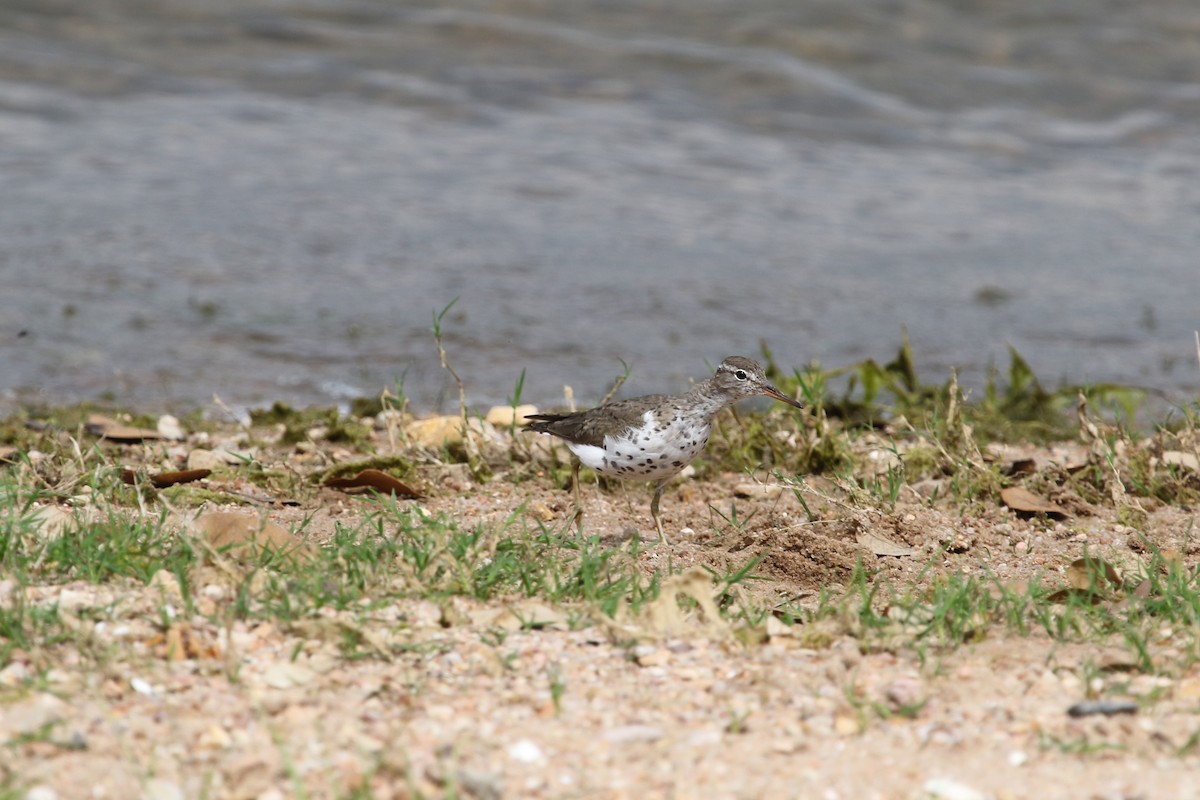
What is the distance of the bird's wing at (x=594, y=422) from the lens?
5.47m

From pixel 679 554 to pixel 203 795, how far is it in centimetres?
241

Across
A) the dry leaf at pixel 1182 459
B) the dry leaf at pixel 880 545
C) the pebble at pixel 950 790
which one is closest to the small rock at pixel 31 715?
the pebble at pixel 950 790

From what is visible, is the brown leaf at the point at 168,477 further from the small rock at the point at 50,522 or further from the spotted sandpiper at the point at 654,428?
the spotted sandpiper at the point at 654,428

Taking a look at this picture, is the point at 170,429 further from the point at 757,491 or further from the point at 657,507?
the point at 757,491

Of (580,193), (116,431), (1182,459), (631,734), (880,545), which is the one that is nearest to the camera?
(631,734)

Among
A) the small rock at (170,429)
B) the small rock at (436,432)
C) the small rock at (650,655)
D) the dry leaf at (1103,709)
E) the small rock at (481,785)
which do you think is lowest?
the small rock at (170,429)

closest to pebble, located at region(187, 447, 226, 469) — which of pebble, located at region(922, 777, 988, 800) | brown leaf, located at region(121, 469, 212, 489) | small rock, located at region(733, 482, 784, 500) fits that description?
brown leaf, located at region(121, 469, 212, 489)

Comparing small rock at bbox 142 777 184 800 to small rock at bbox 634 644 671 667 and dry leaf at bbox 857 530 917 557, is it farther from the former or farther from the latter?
dry leaf at bbox 857 530 917 557

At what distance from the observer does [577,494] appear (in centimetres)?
547

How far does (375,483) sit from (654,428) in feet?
3.79

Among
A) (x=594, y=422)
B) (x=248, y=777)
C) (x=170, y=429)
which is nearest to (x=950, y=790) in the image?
(x=248, y=777)

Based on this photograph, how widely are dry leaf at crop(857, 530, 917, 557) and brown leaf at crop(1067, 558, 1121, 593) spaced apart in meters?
0.61

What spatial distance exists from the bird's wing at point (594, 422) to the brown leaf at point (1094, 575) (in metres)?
1.68

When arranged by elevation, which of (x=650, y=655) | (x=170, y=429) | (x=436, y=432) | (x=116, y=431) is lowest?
(x=170, y=429)
